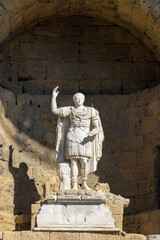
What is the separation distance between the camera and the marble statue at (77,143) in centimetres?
1448

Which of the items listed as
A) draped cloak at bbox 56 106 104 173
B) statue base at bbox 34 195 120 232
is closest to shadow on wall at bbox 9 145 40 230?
draped cloak at bbox 56 106 104 173

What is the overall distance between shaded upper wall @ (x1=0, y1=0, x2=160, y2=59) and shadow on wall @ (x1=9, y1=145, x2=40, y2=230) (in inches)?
97.9

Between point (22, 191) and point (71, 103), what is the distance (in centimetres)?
201

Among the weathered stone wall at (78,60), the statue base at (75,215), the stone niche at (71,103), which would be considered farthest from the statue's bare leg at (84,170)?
the weathered stone wall at (78,60)

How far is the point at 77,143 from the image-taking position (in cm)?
1448

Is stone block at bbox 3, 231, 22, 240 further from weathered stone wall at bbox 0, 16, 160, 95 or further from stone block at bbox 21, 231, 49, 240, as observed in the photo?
weathered stone wall at bbox 0, 16, 160, 95

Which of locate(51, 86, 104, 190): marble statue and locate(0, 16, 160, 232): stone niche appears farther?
locate(0, 16, 160, 232): stone niche

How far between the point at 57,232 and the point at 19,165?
9.35ft

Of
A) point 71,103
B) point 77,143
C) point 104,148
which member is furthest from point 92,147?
point 71,103

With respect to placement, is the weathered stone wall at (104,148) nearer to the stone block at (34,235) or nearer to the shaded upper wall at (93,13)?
the shaded upper wall at (93,13)

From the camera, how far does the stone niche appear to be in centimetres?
1587

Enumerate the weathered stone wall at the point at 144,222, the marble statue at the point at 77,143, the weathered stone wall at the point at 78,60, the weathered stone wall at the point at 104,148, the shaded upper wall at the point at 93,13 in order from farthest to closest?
the weathered stone wall at the point at 78,60 → the weathered stone wall at the point at 104,148 → the shaded upper wall at the point at 93,13 → the weathered stone wall at the point at 144,222 → the marble statue at the point at 77,143

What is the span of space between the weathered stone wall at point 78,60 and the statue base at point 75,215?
136 inches

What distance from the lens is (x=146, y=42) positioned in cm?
1673
